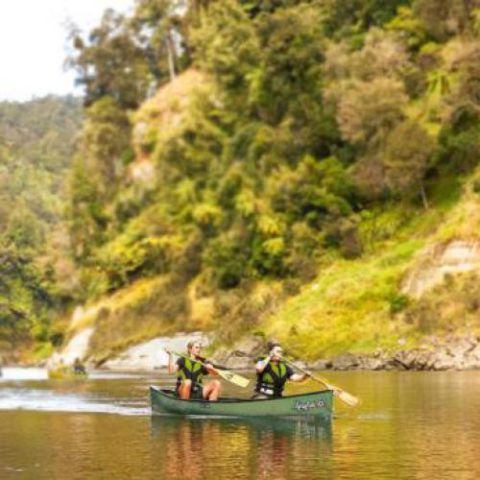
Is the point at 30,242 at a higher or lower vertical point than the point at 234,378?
higher

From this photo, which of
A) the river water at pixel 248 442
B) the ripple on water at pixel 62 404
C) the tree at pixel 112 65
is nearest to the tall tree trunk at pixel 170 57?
the tree at pixel 112 65

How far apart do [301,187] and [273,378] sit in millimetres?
46179

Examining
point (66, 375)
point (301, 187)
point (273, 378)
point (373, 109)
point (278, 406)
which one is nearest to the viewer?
point (278, 406)

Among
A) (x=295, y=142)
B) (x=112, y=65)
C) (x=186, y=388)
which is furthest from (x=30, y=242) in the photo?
(x=186, y=388)

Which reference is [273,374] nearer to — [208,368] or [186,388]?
[208,368]

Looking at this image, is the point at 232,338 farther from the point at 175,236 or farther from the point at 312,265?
the point at 175,236

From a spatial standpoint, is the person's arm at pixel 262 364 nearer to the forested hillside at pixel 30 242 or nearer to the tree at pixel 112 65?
the forested hillside at pixel 30 242

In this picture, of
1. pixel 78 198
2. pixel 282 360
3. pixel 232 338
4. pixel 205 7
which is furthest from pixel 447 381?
pixel 205 7

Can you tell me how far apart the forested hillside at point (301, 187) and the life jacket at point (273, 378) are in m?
28.1

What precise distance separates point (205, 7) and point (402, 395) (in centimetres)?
8188

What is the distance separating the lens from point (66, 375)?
62719mm

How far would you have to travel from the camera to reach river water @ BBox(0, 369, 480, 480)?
65.1 feet

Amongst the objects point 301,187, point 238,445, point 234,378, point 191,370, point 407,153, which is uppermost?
point 407,153

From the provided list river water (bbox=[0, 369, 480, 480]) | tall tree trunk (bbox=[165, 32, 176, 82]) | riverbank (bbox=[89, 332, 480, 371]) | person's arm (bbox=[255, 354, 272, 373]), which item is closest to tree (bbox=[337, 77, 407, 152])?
riverbank (bbox=[89, 332, 480, 371])
